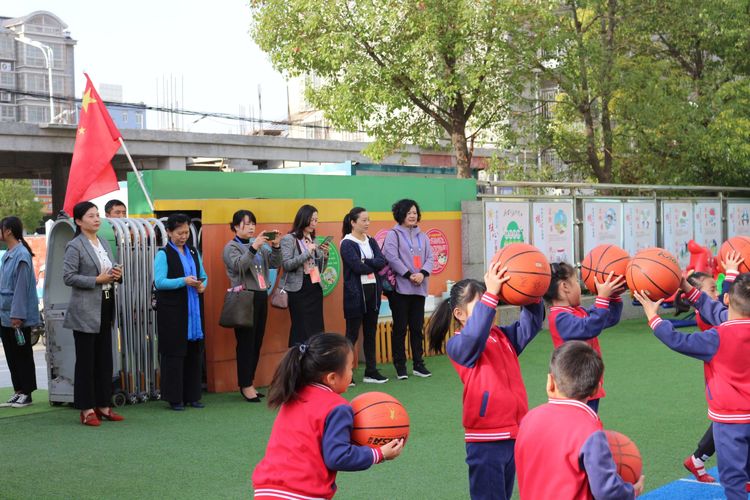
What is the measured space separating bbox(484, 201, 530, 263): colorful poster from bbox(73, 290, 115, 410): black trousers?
267 inches

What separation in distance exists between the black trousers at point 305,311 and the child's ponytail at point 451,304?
15.9 ft

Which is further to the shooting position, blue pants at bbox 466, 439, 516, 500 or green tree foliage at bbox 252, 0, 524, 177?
green tree foliage at bbox 252, 0, 524, 177

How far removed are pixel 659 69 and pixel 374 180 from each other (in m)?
9.94

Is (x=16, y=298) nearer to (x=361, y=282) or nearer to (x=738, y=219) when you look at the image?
(x=361, y=282)

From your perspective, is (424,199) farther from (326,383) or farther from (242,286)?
(326,383)

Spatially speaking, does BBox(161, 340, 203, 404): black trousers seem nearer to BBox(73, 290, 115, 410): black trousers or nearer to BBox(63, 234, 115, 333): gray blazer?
BBox(73, 290, 115, 410): black trousers

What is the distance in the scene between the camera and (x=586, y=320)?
5184 mm

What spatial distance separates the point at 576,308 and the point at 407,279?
Answer: 5.04 m

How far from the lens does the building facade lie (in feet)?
397

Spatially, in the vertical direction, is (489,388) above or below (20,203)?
below

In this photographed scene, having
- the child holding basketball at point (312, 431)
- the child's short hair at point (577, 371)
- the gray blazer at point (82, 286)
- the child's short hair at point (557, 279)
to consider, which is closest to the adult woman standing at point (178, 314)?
the gray blazer at point (82, 286)

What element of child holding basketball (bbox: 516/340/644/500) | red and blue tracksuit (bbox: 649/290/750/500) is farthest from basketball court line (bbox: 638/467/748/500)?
child holding basketball (bbox: 516/340/644/500)

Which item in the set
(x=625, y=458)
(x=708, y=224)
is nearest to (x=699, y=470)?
(x=625, y=458)

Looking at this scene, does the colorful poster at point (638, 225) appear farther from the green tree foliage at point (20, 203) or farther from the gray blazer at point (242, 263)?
the green tree foliage at point (20, 203)
